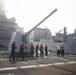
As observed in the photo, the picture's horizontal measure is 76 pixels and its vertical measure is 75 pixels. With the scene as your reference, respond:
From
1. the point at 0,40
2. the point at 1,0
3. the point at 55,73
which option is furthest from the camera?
the point at 1,0

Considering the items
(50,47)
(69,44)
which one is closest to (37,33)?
(50,47)

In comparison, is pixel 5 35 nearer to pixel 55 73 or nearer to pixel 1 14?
pixel 1 14

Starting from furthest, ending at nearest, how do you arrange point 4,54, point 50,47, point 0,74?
point 50,47 < point 4,54 < point 0,74

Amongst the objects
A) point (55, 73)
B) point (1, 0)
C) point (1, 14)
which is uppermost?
point (1, 0)

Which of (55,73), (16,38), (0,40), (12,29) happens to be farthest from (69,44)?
(55,73)

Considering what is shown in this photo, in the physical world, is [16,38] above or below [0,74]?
above

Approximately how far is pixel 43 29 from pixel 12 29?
38.5 m

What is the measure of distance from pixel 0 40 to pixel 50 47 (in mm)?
17407

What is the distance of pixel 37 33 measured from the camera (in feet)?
219

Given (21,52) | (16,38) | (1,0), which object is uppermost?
(1,0)

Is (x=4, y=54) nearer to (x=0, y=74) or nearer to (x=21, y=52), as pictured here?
(x=21, y=52)

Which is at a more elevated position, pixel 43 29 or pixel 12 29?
pixel 43 29

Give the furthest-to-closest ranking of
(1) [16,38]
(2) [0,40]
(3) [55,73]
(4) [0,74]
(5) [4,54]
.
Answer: (2) [0,40]
(5) [4,54]
(1) [16,38]
(3) [55,73]
(4) [0,74]

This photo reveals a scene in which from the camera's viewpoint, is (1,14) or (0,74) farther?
(1,14)
